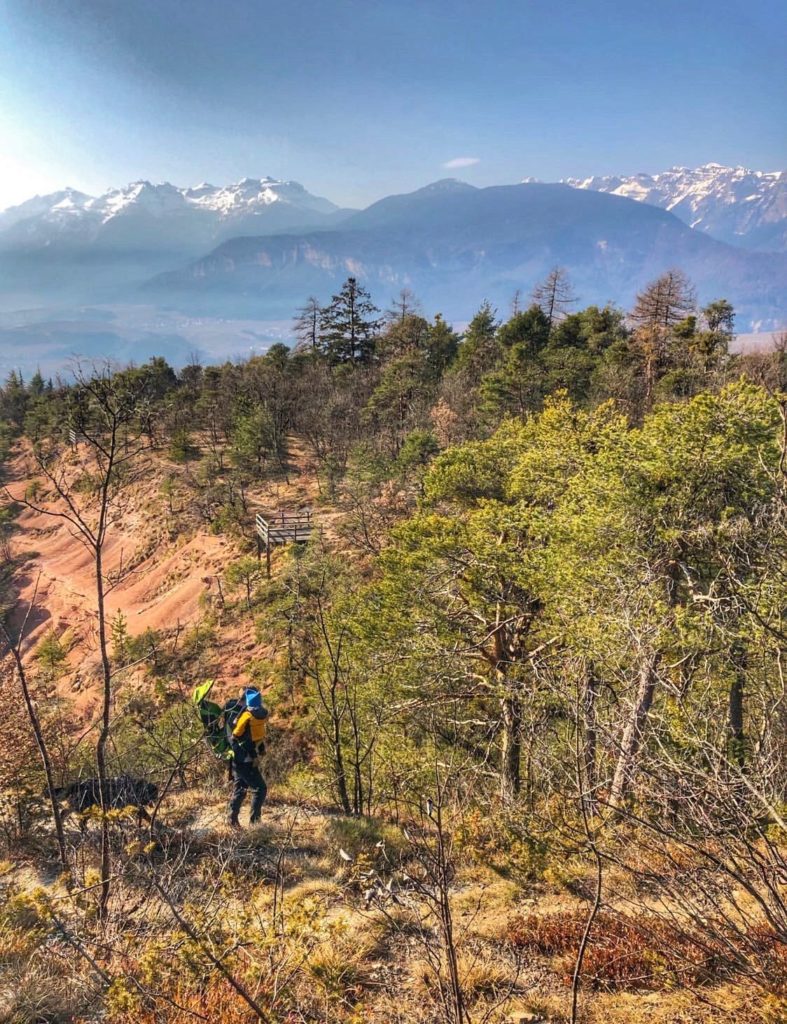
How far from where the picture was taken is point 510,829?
652cm

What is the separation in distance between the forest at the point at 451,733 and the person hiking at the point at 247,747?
72cm

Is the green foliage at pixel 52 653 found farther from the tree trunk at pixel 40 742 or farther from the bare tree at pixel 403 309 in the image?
the bare tree at pixel 403 309

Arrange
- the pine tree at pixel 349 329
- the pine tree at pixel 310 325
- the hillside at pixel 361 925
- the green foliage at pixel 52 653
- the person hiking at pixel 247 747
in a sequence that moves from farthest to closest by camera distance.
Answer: the pine tree at pixel 310 325, the pine tree at pixel 349 329, the green foliage at pixel 52 653, the person hiking at pixel 247 747, the hillside at pixel 361 925

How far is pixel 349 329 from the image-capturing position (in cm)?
4631

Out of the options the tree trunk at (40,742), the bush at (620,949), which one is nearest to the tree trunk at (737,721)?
the bush at (620,949)

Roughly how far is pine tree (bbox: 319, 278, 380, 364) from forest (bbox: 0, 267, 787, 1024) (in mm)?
18003

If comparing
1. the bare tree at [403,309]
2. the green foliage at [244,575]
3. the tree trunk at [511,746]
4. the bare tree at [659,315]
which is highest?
the bare tree at [403,309]

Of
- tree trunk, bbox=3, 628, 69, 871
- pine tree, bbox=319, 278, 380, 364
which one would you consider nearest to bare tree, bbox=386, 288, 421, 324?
pine tree, bbox=319, 278, 380, 364

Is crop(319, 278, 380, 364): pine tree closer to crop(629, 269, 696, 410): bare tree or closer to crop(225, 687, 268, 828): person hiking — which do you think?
crop(629, 269, 696, 410): bare tree

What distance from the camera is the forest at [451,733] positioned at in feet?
12.1

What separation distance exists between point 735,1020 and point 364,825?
5398 mm

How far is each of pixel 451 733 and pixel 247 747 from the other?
23.5 feet

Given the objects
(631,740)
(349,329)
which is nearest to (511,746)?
(631,740)

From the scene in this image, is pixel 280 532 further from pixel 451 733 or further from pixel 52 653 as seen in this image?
pixel 451 733
